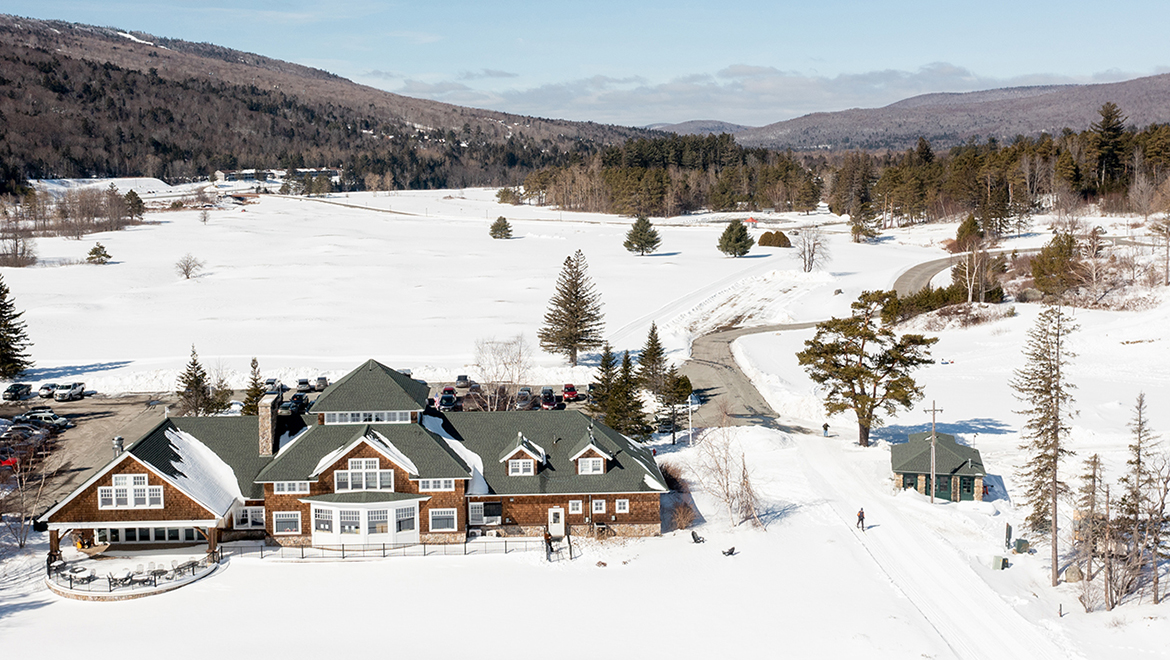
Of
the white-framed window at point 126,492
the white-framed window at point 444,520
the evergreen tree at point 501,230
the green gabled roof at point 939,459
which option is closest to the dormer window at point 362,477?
the white-framed window at point 444,520

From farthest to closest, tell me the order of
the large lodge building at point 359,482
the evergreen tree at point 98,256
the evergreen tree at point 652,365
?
the evergreen tree at point 98,256
the evergreen tree at point 652,365
the large lodge building at point 359,482

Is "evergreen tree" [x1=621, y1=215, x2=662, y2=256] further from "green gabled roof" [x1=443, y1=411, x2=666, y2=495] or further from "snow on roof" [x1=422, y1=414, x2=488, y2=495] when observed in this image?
"snow on roof" [x1=422, y1=414, x2=488, y2=495]

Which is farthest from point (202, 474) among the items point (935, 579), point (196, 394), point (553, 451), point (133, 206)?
point (133, 206)

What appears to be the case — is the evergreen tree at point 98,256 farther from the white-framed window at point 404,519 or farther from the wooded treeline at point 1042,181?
the wooded treeline at point 1042,181

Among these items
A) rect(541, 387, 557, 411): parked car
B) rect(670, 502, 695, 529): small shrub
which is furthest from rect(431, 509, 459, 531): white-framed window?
rect(541, 387, 557, 411): parked car

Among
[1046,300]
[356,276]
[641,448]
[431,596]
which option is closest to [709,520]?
[641,448]

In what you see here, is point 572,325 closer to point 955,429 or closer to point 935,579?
point 955,429
